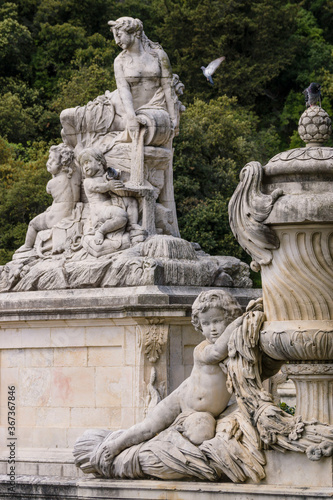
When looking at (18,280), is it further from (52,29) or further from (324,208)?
(52,29)

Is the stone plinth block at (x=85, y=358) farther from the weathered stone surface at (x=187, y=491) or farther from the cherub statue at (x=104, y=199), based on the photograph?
the weathered stone surface at (x=187, y=491)

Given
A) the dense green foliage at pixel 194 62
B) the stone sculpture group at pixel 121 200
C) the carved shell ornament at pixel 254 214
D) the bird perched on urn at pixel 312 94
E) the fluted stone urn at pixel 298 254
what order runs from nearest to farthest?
the fluted stone urn at pixel 298 254 < the carved shell ornament at pixel 254 214 < the bird perched on urn at pixel 312 94 < the stone sculpture group at pixel 121 200 < the dense green foliage at pixel 194 62

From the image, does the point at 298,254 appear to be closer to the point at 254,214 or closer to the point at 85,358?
the point at 254,214

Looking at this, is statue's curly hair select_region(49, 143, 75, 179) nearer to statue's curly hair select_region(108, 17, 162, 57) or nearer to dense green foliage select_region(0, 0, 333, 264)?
statue's curly hair select_region(108, 17, 162, 57)

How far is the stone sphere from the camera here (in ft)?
28.3

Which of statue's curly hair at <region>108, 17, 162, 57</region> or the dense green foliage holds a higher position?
the dense green foliage

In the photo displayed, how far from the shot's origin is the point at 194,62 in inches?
1544

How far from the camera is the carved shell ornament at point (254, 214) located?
27.7 ft

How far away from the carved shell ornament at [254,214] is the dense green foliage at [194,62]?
2237 centimetres

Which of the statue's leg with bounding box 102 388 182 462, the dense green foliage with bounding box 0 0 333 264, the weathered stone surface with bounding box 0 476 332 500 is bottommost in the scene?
the weathered stone surface with bounding box 0 476 332 500

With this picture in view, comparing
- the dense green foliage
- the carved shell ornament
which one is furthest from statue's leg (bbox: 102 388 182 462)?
the dense green foliage

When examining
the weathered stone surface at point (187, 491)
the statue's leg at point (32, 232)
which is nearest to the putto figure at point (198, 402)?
the weathered stone surface at point (187, 491)

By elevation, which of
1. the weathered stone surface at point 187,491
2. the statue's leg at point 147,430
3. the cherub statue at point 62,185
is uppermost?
the cherub statue at point 62,185

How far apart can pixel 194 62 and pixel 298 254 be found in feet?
103
